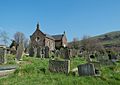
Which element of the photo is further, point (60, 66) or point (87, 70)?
point (60, 66)

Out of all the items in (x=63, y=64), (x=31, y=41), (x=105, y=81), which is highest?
(x=31, y=41)

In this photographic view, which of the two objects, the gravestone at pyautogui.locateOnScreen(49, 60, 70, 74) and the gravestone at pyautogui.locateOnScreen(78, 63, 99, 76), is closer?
the gravestone at pyautogui.locateOnScreen(78, 63, 99, 76)

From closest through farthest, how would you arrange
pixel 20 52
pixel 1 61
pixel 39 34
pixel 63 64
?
pixel 63 64 → pixel 1 61 → pixel 20 52 → pixel 39 34

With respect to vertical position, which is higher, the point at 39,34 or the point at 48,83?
the point at 39,34

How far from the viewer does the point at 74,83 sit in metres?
9.98

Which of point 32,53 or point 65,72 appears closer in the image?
point 65,72

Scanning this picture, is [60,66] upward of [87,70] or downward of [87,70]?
upward

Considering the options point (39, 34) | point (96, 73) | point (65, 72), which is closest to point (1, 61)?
point (65, 72)

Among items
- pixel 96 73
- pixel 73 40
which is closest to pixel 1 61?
pixel 96 73

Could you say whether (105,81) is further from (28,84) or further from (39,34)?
(39,34)

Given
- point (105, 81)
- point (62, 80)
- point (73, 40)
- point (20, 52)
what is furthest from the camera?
point (73, 40)

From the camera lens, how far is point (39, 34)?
8419cm

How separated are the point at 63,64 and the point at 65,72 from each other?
527mm

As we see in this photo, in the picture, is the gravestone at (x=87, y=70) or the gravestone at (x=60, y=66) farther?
the gravestone at (x=60, y=66)
